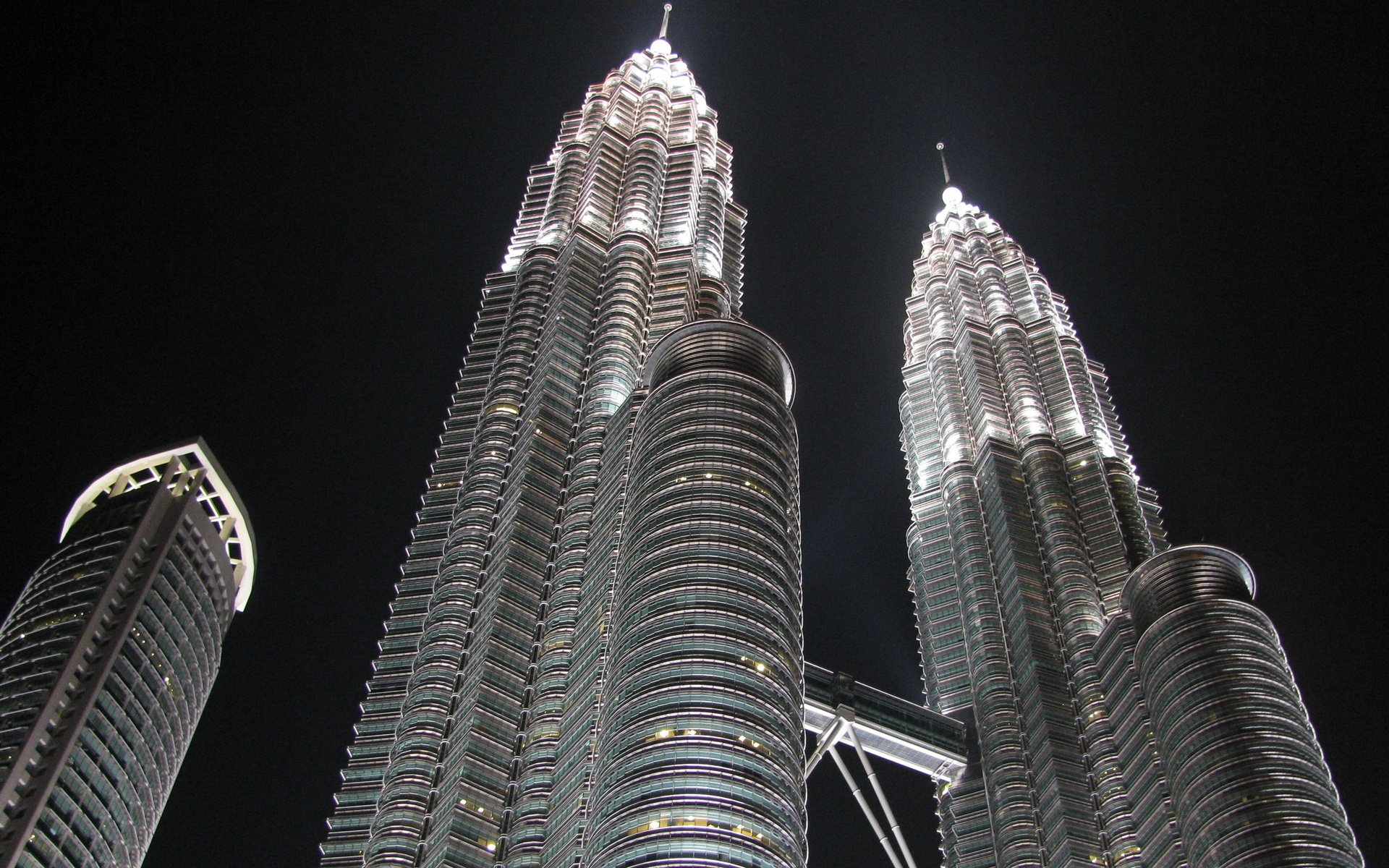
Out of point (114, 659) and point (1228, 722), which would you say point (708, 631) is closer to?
point (1228, 722)

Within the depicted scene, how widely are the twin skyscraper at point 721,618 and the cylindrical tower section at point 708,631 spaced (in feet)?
0.75

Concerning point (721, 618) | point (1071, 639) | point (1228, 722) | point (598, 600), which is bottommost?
point (721, 618)

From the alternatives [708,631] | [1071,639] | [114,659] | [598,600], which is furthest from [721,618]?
[114,659]

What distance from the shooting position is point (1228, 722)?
10231cm

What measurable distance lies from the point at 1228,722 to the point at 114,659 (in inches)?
3595

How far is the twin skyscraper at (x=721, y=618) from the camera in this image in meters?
90.2

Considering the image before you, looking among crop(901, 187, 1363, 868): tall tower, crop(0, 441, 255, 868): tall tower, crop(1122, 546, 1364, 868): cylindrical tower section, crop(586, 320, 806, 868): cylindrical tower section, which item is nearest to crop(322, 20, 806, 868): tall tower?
crop(586, 320, 806, 868): cylindrical tower section

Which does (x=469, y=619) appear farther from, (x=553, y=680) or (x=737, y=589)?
(x=737, y=589)

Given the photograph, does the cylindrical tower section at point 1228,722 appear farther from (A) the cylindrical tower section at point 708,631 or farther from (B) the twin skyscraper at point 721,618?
(A) the cylindrical tower section at point 708,631

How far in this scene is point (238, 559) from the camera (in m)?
158

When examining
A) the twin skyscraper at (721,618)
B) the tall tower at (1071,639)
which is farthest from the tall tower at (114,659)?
the tall tower at (1071,639)

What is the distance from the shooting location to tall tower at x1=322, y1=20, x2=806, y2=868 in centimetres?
8494

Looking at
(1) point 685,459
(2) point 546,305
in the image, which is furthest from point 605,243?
(1) point 685,459

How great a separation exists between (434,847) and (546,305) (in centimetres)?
6368
